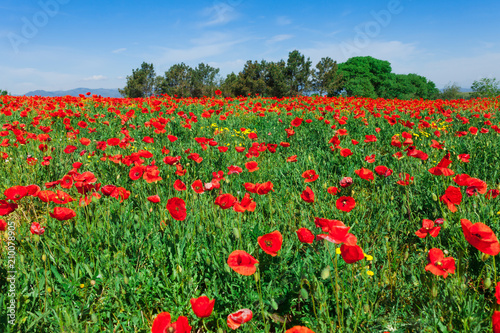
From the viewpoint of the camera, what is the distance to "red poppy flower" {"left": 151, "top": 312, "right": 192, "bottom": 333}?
0.95 m

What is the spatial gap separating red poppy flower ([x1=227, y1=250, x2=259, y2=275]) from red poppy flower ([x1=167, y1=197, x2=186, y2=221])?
58 centimetres

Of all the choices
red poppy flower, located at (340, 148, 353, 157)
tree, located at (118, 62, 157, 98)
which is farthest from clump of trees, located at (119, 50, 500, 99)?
red poppy flower, located at (340, 148, 353, 157)

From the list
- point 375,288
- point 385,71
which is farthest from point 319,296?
point 385,71

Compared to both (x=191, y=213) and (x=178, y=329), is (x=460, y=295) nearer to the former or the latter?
(x=178, y=329)

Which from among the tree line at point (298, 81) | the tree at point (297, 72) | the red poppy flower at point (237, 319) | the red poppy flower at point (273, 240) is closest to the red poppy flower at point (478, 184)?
the red poppy flower at point (273, 240)

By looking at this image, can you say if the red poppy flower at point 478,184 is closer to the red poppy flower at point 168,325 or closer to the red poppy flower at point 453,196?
the red poppy flower at point 453,196

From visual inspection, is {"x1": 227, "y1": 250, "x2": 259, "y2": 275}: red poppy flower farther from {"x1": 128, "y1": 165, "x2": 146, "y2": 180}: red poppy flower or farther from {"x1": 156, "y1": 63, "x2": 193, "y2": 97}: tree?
{"x1": 156, "y1": 63, "x2": 193, "y2": 97}: tree

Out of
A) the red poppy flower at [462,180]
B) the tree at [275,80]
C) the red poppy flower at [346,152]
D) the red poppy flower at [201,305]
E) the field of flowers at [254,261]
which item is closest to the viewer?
the red poppy flower at [201,305]

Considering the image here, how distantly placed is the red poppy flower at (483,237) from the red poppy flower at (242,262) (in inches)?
33.4

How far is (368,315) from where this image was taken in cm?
149

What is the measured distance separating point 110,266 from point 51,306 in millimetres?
364

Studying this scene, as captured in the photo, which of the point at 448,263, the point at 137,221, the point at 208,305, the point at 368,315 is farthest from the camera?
the point at 137,221

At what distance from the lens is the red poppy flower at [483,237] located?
113cm

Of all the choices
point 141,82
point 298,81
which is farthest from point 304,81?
point 141,82
